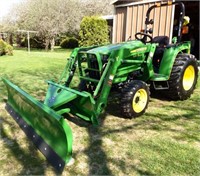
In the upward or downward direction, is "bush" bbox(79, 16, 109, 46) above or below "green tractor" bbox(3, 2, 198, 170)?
above

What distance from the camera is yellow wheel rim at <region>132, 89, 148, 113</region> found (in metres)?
3.89

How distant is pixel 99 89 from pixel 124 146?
93cm

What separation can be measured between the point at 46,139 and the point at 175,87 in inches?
108

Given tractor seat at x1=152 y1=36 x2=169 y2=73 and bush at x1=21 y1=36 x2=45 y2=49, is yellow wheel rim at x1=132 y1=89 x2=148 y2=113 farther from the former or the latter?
bush at x1=21 y1=36 x2=45 y2=49

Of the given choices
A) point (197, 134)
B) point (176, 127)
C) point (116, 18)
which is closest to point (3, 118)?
point (176, 127)

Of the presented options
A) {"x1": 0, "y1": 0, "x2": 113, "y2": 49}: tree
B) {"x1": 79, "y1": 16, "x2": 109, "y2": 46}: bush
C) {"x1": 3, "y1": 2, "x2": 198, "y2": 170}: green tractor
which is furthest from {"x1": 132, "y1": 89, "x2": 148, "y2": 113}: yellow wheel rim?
{"x1": 0, "y1": 0, "x2": 113, "y2": 49}: tree

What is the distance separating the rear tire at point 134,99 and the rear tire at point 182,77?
86cm

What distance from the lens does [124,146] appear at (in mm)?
3064

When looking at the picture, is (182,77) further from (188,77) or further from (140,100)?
(140,100)

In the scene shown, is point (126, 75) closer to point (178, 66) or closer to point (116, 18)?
point (178, 66)

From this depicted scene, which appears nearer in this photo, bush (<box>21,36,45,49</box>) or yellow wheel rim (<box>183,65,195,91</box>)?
yellow wheel rim (<box>183,65,195,91</box>)

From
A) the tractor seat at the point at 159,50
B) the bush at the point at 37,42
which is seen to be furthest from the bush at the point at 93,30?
the tractor seat at the point at 159,50

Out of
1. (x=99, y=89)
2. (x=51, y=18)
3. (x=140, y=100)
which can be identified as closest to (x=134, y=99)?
(x=140, y=100)

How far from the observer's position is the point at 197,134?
3.40m
